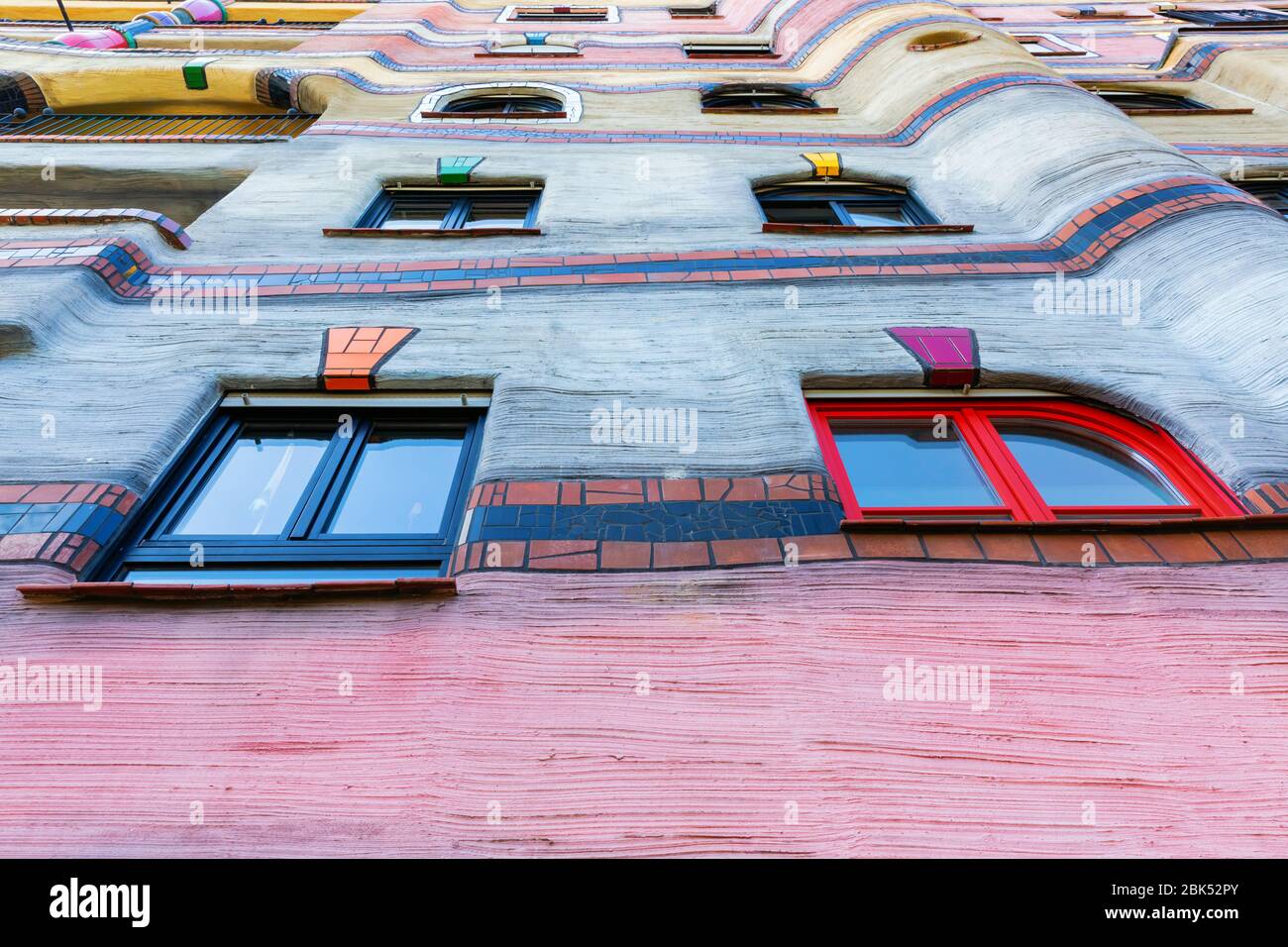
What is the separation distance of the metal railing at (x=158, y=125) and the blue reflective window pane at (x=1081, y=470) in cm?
826

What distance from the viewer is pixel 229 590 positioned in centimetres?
239

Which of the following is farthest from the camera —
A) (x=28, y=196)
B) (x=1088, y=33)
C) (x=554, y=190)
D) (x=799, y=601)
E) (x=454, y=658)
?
(x=1088, y=33)

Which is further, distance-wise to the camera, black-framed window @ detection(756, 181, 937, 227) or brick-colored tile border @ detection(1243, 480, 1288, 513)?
black-framed window @ detection(756, 181, 937, 227)

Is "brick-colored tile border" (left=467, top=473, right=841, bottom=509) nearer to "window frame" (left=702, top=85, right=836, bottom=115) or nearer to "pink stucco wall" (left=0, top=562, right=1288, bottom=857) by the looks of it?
"pink stucco wall" (left=0, top=562, right=1288, bottom=857)

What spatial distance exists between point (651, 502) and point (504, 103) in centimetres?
797

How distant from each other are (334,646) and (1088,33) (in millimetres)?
15768

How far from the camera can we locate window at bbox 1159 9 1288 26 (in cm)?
1202

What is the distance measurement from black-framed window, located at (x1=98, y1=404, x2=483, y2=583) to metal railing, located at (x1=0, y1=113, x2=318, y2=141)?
6.14 metres

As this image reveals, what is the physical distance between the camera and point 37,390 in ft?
10.8

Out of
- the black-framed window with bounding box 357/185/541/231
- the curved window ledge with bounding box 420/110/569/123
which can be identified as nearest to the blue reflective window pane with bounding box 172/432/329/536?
the black-framed window with bounding box 357/185/541/231

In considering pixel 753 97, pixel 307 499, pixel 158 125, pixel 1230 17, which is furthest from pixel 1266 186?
pixel 158 125

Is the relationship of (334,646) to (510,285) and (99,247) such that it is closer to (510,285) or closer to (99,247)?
(510,285)

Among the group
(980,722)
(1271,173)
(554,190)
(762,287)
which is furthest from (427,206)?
(1271,173)

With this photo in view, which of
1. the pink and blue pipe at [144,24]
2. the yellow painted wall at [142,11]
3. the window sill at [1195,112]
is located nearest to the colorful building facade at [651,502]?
the window sill at [1195,112]
